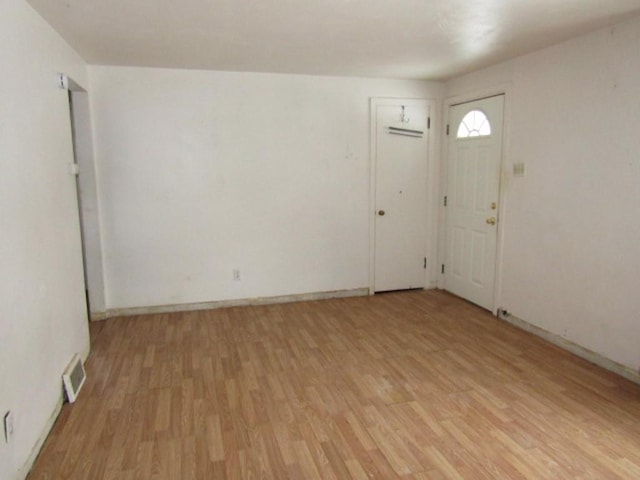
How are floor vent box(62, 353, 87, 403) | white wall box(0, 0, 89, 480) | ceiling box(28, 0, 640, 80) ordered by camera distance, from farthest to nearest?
floor vent box(62, 353, 87, 403), ceiling box(28, 0, 640, 80), white wall box(0, 0, 89, 480)

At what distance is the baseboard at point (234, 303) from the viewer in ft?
14.3

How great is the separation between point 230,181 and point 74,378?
2314mm

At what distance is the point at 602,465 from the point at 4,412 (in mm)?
2817

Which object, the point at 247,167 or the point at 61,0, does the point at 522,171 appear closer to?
the point at 247,167

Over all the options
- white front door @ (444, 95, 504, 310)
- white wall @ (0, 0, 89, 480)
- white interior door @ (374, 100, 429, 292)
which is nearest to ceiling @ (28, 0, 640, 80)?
white wall @ (0, 0, 89, 480)

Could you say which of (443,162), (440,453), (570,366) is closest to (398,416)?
(440,453)

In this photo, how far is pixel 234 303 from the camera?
4637 mm

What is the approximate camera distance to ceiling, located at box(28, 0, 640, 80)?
101 inches

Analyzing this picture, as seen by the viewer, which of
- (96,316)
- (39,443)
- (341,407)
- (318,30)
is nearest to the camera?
(39,443)

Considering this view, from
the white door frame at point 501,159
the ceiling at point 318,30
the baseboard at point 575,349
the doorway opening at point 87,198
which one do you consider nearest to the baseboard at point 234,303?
the doorway opening at point 87,198

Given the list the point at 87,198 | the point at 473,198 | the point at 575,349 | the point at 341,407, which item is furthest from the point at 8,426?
the point at 473,198

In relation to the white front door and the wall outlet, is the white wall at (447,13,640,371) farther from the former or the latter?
the wall outlet

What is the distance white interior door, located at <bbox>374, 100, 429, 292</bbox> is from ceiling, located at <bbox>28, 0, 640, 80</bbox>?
0.79m

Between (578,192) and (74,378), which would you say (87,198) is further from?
(578,192)
